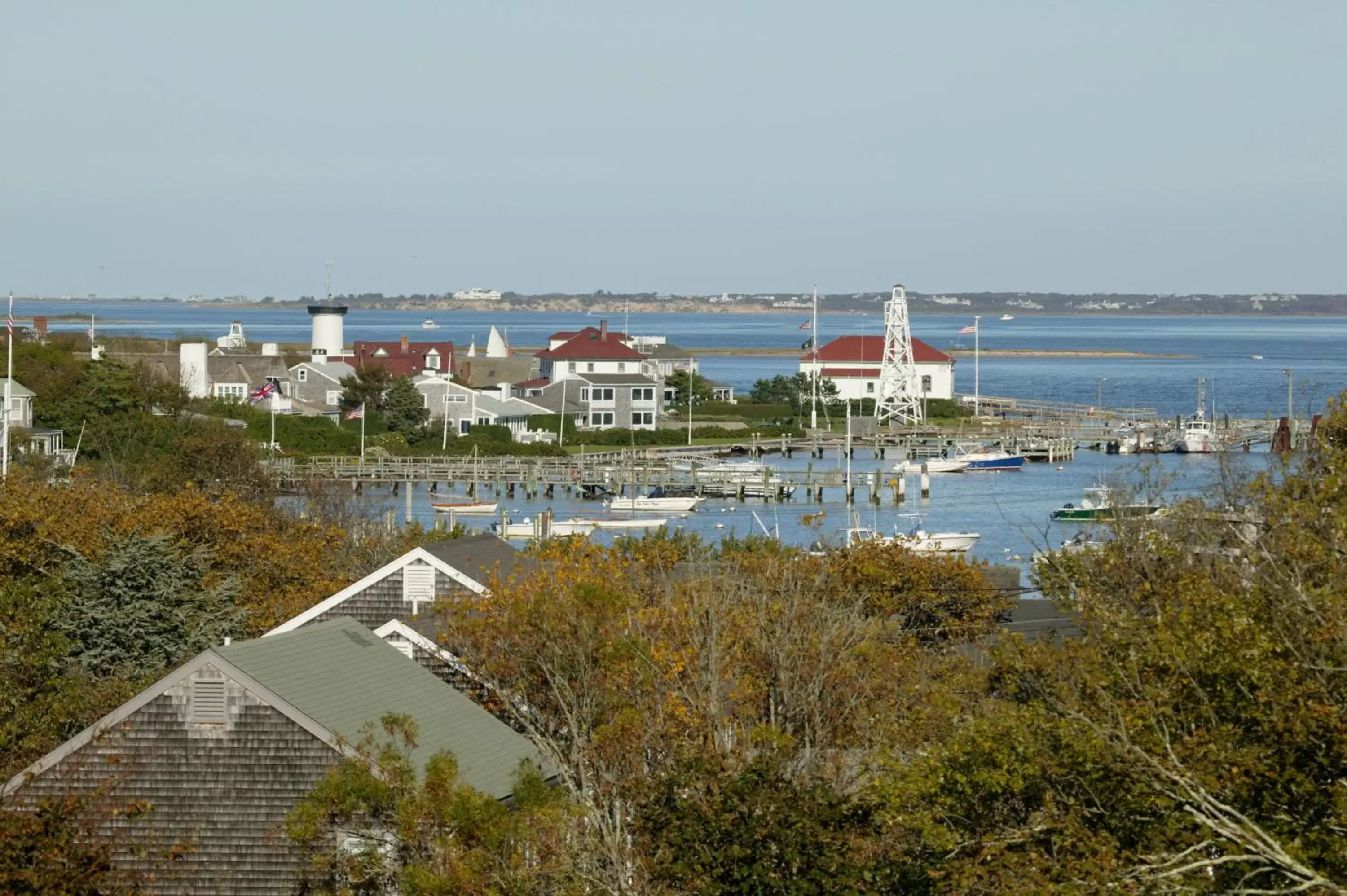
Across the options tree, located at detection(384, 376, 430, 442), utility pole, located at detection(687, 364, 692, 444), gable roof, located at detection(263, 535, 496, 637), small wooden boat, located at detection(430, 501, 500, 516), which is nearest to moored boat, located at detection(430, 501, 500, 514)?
small wooden boat, located at detection(430, 501, 500, 516)

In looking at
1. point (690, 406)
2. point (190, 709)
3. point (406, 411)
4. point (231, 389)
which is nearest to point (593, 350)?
point (690, 406)

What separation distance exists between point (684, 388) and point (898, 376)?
44.6 ft

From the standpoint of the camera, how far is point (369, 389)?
85.7 meters

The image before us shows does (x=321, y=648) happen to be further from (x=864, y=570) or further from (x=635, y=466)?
(x=635, y=466)

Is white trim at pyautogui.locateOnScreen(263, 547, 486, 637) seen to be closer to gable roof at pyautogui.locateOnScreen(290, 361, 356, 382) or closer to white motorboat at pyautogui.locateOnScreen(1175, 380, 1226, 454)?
white motorboat at pyautogui.locateOnScreen(1175, 380, 1226, 454)

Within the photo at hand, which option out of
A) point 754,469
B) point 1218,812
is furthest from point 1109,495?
point 754,469

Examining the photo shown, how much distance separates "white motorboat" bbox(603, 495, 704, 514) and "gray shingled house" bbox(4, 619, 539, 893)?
155 feet

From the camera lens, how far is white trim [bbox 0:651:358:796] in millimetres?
16422

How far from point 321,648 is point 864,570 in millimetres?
12405

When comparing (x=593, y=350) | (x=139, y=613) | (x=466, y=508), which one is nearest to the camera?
(x=139, y=613)

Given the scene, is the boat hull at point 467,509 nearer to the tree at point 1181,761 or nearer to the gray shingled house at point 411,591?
the gray shingled house at point 411,591

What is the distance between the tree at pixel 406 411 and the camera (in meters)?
83.6

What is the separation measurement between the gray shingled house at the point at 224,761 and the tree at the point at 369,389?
223 ft

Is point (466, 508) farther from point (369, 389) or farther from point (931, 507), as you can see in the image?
point (369, 389)
